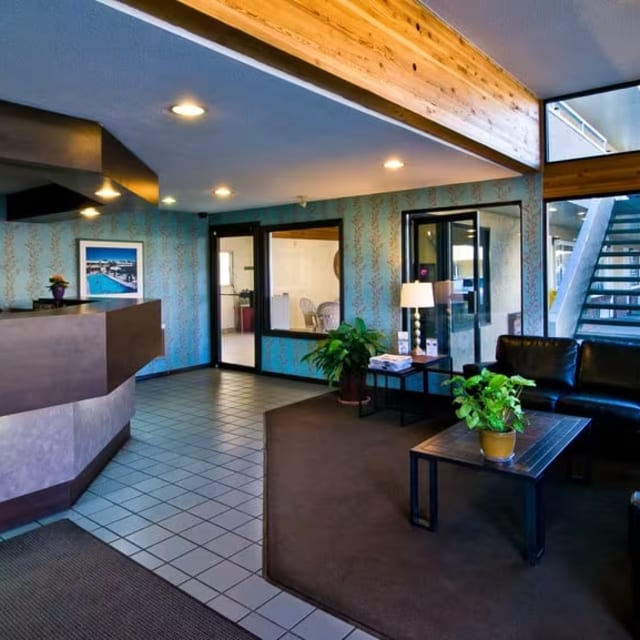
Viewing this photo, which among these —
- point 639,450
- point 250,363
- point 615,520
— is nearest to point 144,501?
point 615,520

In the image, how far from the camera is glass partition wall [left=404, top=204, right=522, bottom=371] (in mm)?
5574

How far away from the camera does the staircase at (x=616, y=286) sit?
207 inches

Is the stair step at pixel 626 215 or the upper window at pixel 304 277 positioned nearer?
the stair step at pixel 626 215

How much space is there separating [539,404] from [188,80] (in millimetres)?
3394

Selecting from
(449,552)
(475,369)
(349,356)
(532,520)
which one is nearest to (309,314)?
(349,356)

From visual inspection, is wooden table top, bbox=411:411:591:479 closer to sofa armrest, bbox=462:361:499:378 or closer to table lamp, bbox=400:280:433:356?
sofa armrest, bbox=462:361:499:378

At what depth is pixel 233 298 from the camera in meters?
8.38

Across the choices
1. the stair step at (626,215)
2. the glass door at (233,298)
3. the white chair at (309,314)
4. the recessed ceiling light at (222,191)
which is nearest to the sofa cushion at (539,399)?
the stair step at (626,215)

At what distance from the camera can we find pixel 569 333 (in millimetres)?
5398

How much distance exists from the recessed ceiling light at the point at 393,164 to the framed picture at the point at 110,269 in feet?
13.6

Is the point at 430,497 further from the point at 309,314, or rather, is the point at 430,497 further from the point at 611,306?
the point at 309,314

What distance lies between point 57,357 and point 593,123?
467 cm

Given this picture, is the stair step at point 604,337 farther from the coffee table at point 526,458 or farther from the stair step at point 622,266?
the coffee table at point 526,458

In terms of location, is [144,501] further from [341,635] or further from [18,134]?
[18,134]
